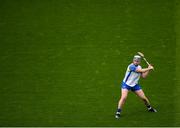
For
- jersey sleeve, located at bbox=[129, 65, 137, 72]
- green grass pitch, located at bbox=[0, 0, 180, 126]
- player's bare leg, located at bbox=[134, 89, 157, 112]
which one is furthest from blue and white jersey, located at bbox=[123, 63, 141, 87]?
green grass pitch, located at bbox=[0, 0, 180, 126]

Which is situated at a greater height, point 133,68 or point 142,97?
point 133,68

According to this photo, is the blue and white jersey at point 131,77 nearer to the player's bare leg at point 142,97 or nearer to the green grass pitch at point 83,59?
the player's bare leg at point 142,97

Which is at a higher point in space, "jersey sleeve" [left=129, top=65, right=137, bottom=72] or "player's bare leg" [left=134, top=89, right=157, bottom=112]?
"jersey sleeve" [left=129, top=65, right=137, bottom=72]

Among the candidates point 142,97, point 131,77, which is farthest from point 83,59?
point 142,97

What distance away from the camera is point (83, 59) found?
18797mm

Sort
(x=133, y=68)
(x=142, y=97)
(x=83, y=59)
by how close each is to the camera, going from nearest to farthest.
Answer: (x=133, y=68)
(x=142, y=97)
(x=83, y=59)

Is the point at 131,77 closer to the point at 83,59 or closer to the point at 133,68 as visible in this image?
the point at 133,68

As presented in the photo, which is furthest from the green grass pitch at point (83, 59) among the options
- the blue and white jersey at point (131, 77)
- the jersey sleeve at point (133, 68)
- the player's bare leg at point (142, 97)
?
the jersey sleeve at point (133, 68)

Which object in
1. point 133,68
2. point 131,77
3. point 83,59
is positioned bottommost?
point 131,77

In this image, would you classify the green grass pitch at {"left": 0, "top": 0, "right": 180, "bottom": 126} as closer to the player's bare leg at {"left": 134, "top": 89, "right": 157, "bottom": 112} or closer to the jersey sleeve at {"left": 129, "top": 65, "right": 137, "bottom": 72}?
the player's bare leg at {"left": 134, "top": 89, "right": 157, "bottom": 112}

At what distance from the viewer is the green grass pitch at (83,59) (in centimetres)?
1700

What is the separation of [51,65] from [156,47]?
9.25 ft

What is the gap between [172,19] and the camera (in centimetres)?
1953

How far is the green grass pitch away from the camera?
55.8ft
